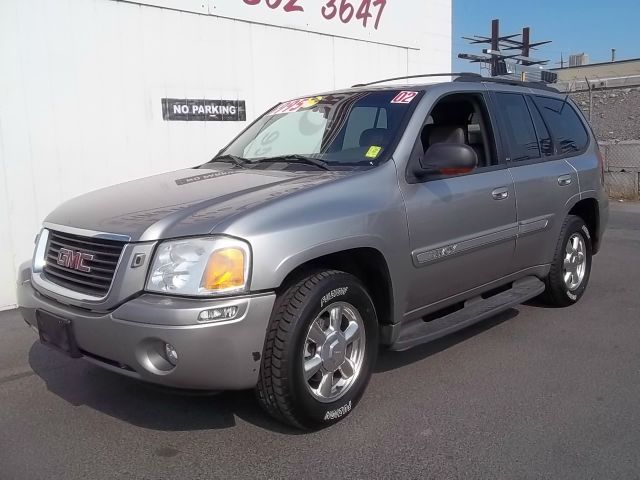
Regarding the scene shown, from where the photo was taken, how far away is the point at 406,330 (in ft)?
13.0

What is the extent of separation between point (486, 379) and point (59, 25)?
4941 mm

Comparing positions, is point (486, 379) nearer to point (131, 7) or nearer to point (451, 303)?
point (451, 303)

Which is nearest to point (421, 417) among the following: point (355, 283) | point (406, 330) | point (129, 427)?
point (406, 330)

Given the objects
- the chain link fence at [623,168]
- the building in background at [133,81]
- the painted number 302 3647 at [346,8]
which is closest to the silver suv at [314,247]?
the building in background at [133,81]

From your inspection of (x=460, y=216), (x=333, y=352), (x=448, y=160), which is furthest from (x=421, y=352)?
(x=448, y=160)

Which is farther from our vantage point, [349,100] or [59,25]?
[59,25]

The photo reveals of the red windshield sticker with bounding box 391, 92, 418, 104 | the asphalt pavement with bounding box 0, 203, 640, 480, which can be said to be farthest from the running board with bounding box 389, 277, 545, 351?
the red windshield sticker with bounding box 391, 92, 418, 104

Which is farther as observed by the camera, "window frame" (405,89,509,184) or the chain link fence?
the chain link fence

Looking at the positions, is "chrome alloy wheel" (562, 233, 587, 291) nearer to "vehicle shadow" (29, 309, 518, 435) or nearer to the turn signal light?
"vehicle shadow" (29, 309, 518, 435)

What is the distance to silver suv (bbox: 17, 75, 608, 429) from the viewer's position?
2.99 m

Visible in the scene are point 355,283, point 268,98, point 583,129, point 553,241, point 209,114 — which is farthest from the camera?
point 268,98

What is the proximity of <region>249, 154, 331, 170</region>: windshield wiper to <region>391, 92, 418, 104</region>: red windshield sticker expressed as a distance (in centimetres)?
68

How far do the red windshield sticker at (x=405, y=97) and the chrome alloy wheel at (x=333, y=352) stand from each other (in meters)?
1.48

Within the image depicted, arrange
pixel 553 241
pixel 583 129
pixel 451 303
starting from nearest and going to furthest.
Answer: pixel 451 303 < pixel 553 241 < pixel 583 129
